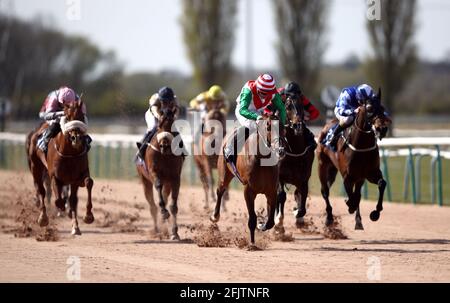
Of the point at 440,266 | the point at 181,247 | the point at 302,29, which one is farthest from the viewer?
the point at 302,29

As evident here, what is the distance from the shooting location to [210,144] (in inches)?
623

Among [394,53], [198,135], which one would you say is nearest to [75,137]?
[198,135]

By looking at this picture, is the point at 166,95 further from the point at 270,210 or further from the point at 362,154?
the point at 362,154

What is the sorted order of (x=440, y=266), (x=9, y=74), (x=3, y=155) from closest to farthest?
(x=440, y=266) → (x=3, y=155) → (x=9, y=74)

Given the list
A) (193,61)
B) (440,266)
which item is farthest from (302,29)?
(440,266)

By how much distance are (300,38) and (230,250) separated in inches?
966

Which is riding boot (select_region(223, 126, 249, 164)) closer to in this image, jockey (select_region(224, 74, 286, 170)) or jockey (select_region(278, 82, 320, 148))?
jockey (select_region(224, 74, 286, 170))

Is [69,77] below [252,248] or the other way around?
the other way around

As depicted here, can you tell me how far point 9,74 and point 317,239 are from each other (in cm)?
4395

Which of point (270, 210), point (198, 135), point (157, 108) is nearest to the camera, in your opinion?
point (270, 210)

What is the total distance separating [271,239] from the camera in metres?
11.9

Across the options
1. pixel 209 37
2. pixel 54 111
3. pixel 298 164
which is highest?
pixel 209 37

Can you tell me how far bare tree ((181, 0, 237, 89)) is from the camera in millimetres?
36156

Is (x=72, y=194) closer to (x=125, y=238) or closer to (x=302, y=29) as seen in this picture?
(x=125, y=238)
